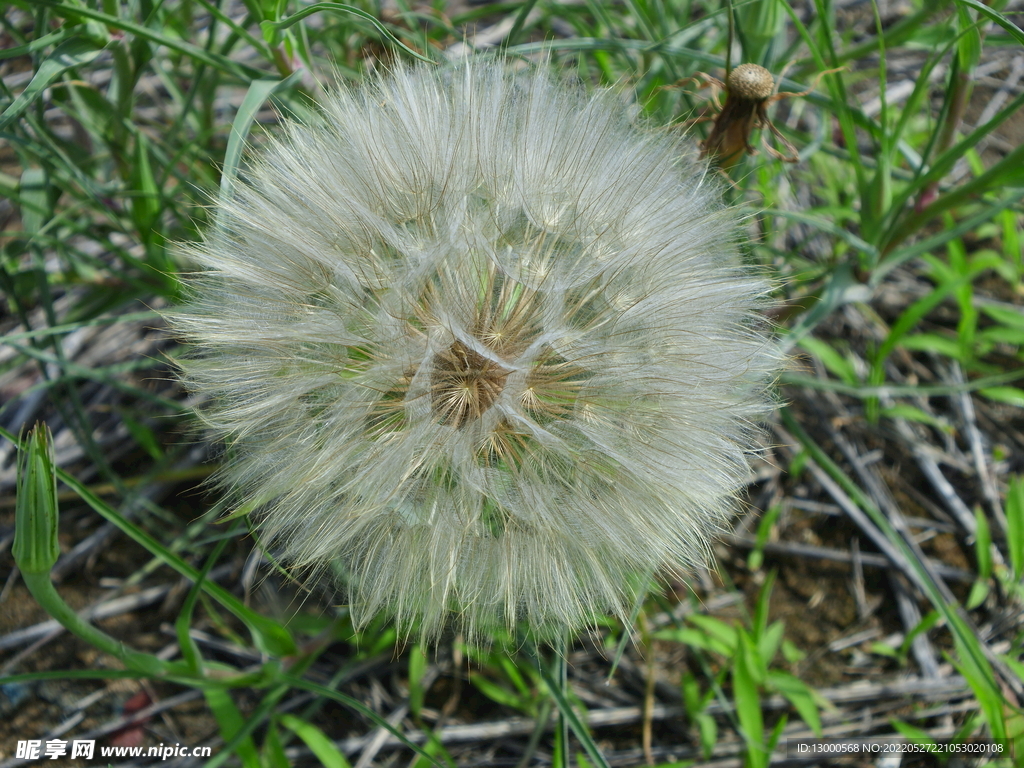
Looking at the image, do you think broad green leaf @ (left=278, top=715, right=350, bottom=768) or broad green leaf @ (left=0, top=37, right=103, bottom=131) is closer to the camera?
broad green leaf @ (left=0, top=37, right=103, bottom=131)

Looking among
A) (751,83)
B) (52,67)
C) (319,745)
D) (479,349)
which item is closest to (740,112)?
(751,83)

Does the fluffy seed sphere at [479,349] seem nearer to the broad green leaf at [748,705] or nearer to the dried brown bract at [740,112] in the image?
the dried brown bract at [740,112]

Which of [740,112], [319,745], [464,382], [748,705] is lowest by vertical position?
[748,705]

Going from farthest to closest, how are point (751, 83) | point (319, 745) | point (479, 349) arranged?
1. point (319, 745)
2. point (751, 83)
3. point (479, 349)

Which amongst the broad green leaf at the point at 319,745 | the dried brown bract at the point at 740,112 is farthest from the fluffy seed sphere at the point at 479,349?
the broad green leaf at the point at 319,745

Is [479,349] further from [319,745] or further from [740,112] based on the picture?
[319,745]

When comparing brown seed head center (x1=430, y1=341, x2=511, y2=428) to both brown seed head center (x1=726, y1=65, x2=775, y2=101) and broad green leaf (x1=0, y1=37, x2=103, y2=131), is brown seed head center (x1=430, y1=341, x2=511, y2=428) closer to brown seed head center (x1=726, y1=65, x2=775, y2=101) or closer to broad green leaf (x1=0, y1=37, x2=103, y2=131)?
brown seed head center (x1=726, y1=65, x2=775, y2=101)

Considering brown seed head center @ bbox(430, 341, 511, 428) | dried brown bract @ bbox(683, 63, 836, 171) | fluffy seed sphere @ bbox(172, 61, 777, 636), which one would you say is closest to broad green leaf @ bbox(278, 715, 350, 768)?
fluffy seed sphere @ bbox(172, 61, 777, 636)
